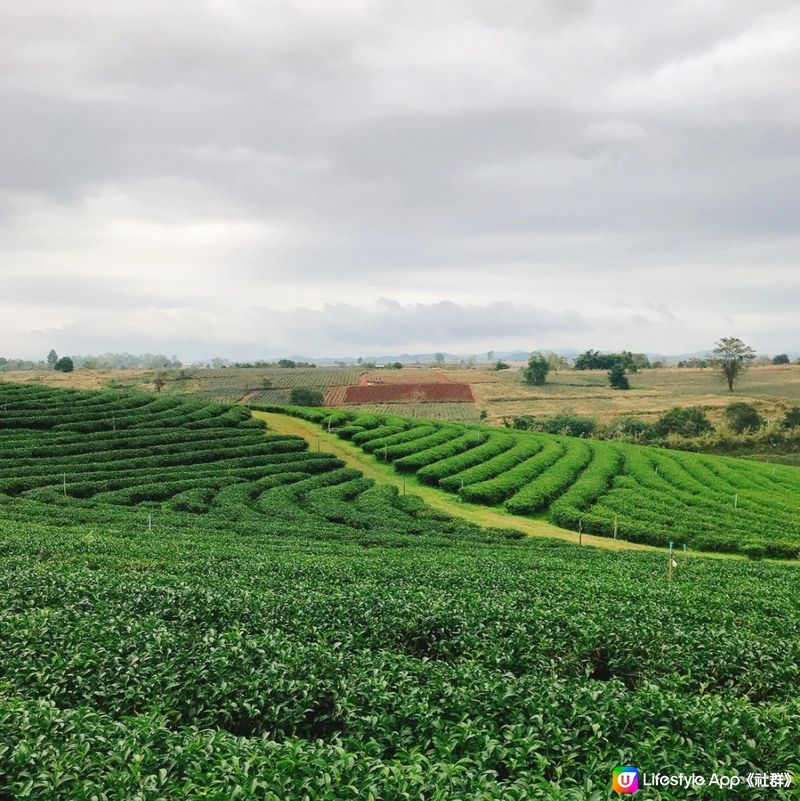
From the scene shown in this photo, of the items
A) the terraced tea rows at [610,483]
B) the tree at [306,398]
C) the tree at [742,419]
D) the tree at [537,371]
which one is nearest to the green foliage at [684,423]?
the tree at [742,419]

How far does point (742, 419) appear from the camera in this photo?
77.9 metres

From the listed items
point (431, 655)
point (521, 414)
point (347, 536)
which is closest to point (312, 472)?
point (347, 536)

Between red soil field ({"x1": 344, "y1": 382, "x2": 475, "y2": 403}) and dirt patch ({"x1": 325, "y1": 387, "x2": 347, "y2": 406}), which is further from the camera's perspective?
red soil field ({"x1": 344, "y1": 382, "x2": 475, "y2": 403})

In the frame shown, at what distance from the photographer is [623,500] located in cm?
4047

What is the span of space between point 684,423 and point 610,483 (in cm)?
3785

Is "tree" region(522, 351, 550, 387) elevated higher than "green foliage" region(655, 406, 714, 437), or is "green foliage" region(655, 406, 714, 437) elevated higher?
"tree" region(522, 351, 550, 387)

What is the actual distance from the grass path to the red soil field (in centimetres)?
2684

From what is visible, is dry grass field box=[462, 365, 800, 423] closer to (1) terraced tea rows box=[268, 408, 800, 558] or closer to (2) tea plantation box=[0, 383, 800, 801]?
(1) terraced tea rows box=[268, 408, 800, 558]

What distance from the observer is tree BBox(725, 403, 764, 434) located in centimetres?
7662

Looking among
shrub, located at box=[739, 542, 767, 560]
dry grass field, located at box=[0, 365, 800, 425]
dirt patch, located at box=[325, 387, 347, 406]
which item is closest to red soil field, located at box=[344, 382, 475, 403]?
dirt patch, located at box=[325, 387, 347, 406]

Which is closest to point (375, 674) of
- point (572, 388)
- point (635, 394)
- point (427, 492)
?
point (427, 492)

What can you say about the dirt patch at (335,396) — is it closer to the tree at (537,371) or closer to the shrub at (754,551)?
the tree at (537,371)

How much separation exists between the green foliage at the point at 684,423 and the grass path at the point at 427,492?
146 ft

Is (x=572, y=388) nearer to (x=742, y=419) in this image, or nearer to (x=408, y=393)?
(x=408, y=393)
